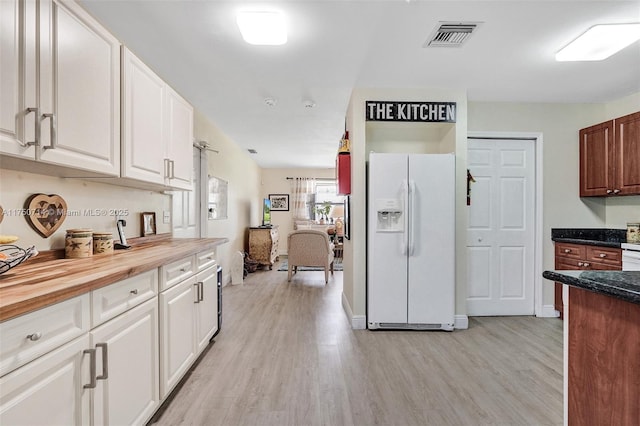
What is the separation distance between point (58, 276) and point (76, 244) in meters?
0.59

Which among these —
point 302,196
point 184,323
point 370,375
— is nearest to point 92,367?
point 184,323

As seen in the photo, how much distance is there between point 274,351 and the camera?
257 cm

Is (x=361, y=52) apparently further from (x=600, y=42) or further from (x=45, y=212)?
(x=45, y=212)

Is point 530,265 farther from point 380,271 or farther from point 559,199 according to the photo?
point 380,271

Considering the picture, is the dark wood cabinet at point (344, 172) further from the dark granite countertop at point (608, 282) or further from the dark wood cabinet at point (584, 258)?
the dark wood cabinet at point (584, 258)

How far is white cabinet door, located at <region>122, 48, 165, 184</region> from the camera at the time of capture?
5.96 ft

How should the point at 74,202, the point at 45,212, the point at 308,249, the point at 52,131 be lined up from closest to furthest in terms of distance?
1. the point at 52,131
2. the point at 45,212
3. the point at 74,202
4. the point at 308,249

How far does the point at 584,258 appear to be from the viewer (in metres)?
3.09

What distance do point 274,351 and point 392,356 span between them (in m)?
0.97

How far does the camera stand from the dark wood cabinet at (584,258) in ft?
9.25

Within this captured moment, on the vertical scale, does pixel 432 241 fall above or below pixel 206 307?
above

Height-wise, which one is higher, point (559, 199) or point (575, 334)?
point (559, 199)

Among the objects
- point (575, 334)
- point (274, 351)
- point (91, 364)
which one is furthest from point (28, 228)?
point (575, 334)

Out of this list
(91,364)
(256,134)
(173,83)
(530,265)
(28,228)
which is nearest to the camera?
(91,364)
